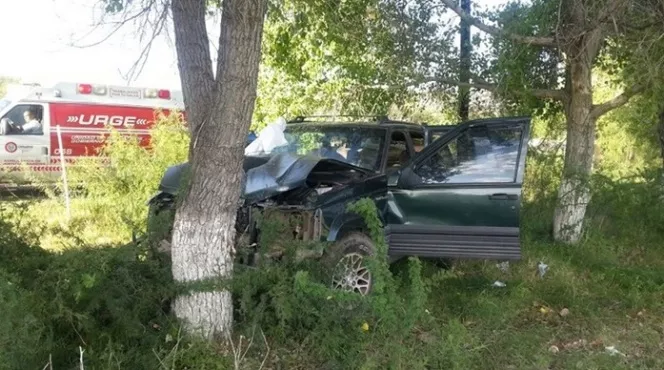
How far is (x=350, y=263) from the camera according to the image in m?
5.29

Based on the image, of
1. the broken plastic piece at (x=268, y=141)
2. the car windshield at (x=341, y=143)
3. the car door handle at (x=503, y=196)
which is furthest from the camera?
the broken plastic piece at (x=268, y=141)

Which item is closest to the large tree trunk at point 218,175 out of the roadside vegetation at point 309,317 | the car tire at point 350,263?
the roadside vegetation at point 309,317

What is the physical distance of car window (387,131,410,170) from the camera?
6465mm

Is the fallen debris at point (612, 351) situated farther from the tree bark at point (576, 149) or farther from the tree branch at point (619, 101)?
the tree branch at point (619, 101)

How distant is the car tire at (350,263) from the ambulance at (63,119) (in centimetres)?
747

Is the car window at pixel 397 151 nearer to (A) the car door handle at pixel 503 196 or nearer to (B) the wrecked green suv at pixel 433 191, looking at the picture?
(B) the wrecked green suv at pixel 433 191

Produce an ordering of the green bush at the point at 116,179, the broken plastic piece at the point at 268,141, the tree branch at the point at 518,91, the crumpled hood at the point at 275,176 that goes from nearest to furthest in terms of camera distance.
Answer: the crumpled hood at the point at 275,176, the broken plastic piece at the point at 268,141, the tree branch at the point at 518,91, the green bush at the point at 116,179

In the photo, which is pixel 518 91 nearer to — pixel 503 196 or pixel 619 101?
pixel 619 101

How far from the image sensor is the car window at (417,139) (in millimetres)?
6863

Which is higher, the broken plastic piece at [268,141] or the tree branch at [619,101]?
the tree branch at [619,101]

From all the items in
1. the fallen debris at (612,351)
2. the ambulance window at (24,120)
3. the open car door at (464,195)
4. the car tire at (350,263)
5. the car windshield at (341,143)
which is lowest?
the fallen debris at (612,351)

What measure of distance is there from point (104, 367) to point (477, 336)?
2.64m

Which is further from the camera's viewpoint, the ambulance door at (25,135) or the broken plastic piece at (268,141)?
the ambulance door at (25,135)

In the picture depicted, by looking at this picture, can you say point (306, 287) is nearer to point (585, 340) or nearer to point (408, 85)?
point (585, 340)
